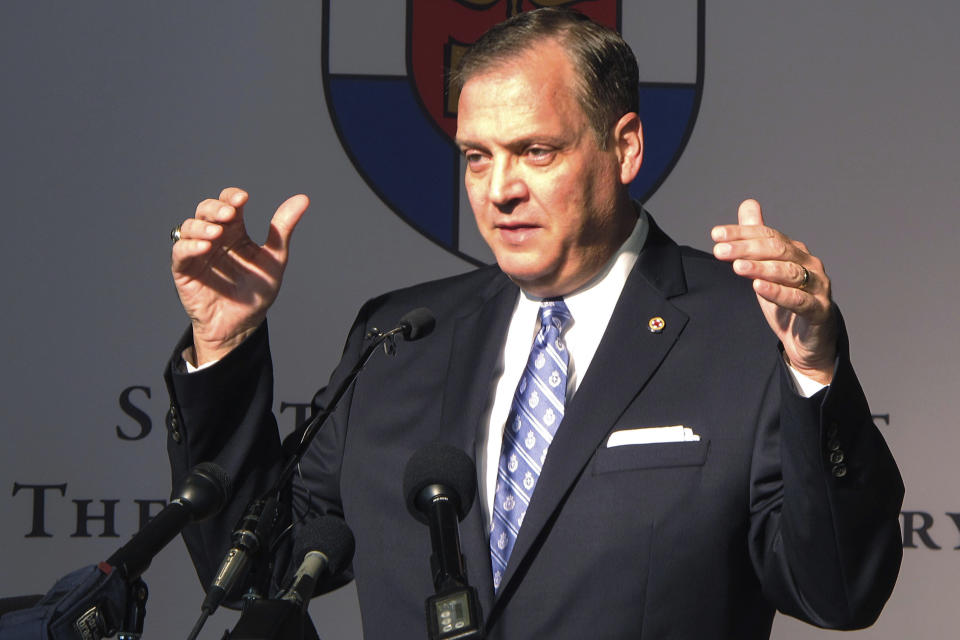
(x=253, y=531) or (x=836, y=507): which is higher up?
(x=253, y=531)

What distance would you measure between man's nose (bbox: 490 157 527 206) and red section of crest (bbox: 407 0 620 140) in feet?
4.65

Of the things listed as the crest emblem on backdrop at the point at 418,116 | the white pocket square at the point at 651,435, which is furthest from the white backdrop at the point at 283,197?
the white pocket square at the point at 651,435

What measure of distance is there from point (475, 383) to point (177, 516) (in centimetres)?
78

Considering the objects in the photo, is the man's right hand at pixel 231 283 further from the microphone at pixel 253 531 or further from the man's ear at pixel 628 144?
the man's ear at pixel 628 144

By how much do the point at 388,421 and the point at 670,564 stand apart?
0.55 m

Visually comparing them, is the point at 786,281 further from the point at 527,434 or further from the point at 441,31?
the point at 441,31

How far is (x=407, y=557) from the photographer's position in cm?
190

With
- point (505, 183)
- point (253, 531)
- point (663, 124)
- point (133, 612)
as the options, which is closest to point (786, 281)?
point (505, 183)

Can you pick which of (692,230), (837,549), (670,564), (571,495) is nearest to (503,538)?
(571,495)

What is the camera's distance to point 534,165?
6.25 ft

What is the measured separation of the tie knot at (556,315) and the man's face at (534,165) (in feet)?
0.19

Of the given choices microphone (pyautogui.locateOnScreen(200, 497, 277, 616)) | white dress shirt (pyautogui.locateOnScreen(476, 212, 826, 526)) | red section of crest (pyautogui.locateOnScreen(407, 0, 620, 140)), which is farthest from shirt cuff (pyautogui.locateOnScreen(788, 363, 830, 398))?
red section of crest (pyautogui.locateOnScreen(407, 0, 620, 140))

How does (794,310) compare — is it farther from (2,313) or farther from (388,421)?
(2,313)

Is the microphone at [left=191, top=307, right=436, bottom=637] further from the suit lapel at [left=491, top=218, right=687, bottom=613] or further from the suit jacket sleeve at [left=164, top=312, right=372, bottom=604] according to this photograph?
the suit lapel at [left=491, top=218, right=687, bottom=613]
